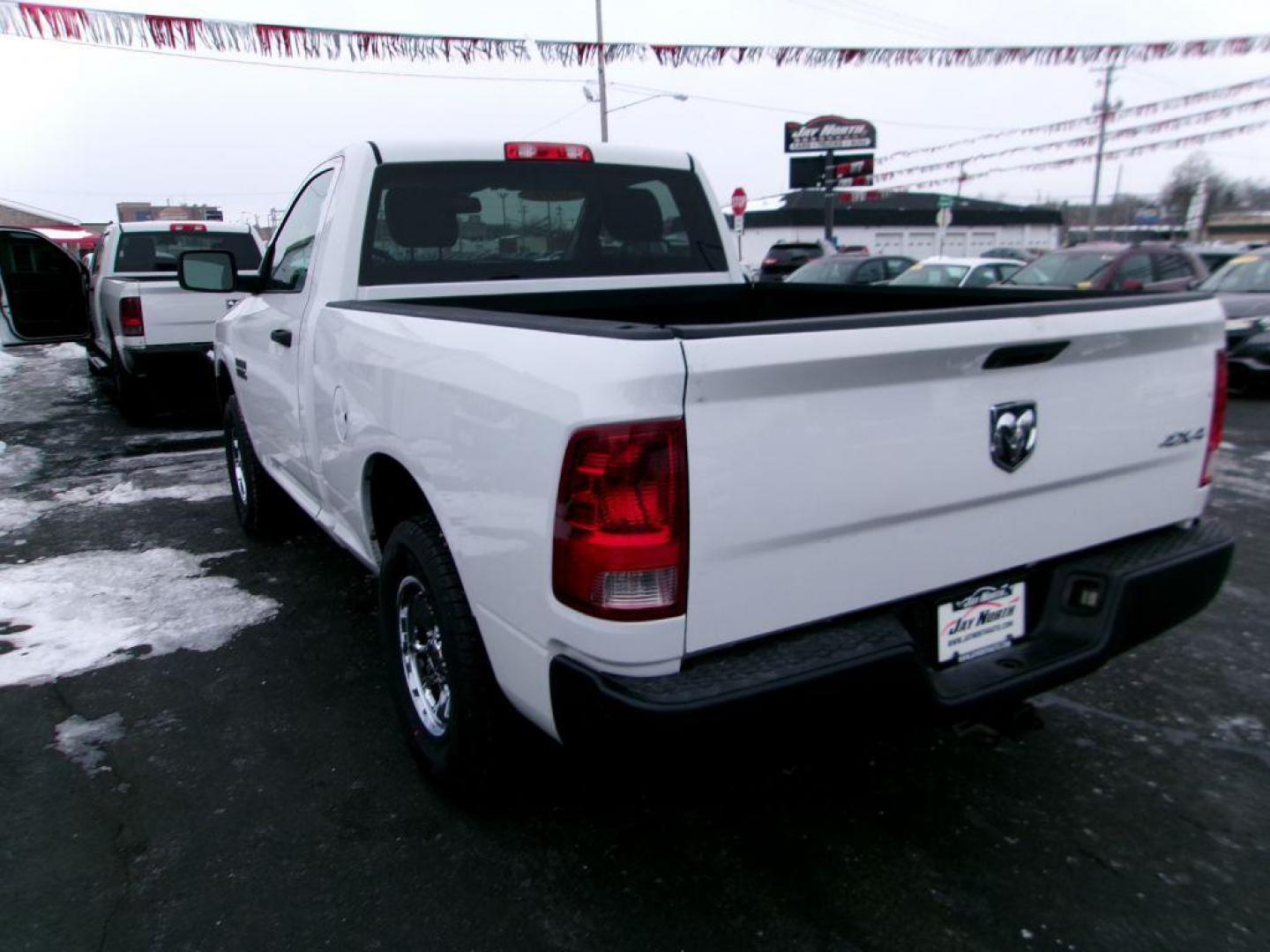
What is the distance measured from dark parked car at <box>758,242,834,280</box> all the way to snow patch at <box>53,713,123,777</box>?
21135mm

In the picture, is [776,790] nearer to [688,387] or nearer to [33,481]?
[688,387]

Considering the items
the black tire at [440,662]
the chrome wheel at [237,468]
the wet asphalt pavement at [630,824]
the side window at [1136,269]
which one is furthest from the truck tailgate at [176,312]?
the side window at [1136,269]

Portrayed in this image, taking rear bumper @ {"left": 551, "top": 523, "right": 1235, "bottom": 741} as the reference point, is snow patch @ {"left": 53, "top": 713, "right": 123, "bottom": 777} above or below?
below

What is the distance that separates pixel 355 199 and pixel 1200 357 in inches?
112

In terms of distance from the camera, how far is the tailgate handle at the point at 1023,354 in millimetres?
2135

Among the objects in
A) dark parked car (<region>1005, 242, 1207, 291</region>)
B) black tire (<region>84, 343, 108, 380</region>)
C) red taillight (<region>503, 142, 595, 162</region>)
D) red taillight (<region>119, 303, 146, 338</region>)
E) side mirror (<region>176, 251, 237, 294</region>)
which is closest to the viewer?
red taillight (<region>503, 142, 595, 162</region>)

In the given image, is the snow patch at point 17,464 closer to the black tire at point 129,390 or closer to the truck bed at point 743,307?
the black tire at point 129,390

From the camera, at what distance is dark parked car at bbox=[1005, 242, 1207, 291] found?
449 inches

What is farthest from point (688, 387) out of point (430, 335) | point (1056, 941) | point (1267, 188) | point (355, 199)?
point (1267, 188)

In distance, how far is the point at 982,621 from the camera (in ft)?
7.54

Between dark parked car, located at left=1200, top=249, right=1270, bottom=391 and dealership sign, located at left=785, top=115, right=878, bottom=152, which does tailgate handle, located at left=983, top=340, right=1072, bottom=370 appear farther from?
dealership sign, located at left=785, top=115, right=878, bottom=152

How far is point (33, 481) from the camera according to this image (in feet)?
23.2

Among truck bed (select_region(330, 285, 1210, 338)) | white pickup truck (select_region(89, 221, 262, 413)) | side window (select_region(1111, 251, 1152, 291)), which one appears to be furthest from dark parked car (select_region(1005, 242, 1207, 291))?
white pickup truck (select_region(89, 221, 262, 413))

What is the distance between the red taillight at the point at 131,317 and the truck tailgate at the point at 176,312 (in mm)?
45
